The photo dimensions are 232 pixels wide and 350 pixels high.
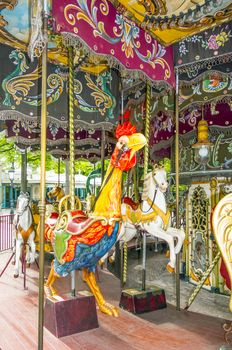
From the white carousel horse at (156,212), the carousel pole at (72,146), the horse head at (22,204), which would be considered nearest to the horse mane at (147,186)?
the white carousel horse at (156,212)

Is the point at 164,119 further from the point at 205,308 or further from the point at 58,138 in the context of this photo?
the point at 205,308

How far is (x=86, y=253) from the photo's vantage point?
340 centimetres

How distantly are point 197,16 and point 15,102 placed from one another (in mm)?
2679

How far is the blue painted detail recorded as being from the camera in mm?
3350

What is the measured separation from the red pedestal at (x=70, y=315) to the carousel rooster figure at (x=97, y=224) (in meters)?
0.28

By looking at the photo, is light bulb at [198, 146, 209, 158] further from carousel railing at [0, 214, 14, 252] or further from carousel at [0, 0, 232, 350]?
carousel railing at [0, 214, 14, 252]

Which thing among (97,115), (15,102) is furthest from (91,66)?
(15,102)

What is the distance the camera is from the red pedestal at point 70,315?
129 inches

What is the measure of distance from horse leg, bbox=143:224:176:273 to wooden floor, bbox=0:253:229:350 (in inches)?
23.4

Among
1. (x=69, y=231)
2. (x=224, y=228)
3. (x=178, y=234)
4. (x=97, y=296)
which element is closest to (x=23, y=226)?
(x=97, y=296)

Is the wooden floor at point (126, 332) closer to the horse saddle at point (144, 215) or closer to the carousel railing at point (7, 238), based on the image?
the horse saddle at point (144, 215)

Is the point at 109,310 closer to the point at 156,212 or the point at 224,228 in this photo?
the point at 156,212

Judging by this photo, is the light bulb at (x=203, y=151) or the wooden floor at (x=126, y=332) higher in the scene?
the light bulb at (x=203, y=151)

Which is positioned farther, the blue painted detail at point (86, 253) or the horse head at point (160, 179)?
the horse head at point (160, 179)
